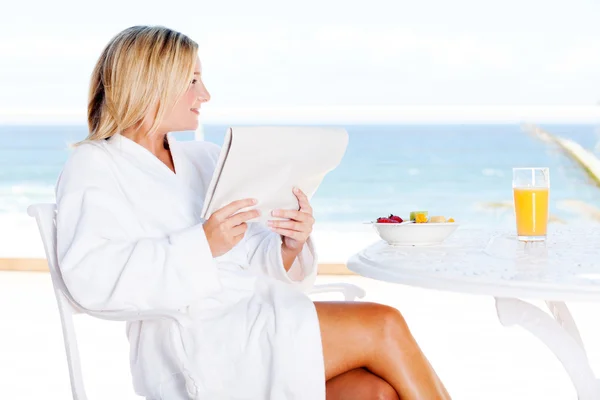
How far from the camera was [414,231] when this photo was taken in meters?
1.86

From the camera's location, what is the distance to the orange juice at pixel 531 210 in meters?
1.83

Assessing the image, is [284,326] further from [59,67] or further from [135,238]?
[59,67]

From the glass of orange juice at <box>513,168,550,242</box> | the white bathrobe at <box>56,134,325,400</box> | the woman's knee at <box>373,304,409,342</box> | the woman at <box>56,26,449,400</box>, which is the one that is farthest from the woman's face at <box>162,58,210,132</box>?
the glass of orange juice at <box>513,168,550,242</box>

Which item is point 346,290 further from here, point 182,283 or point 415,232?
point 182,283

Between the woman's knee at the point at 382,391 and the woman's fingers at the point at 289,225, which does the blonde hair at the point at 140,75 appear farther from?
the woman's knee at the point at 382,391

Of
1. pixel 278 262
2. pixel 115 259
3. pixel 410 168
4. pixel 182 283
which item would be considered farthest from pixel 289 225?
pixel 410 168

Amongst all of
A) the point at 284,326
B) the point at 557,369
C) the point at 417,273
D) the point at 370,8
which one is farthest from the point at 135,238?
the point at 370,8

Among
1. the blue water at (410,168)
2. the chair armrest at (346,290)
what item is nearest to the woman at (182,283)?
the chair armrest at (346,290)

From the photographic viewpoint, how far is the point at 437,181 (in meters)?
14.4

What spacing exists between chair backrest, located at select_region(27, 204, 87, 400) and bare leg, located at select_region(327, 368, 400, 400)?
1.51ft

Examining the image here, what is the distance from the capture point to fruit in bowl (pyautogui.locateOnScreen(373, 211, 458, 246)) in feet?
6.08

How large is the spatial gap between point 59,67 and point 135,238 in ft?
51.8

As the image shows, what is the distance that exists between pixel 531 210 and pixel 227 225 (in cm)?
60

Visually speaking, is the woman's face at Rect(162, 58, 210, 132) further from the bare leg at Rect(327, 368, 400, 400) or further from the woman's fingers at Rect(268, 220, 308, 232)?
the bare leg at Rect(327, 368, 400, 400)
